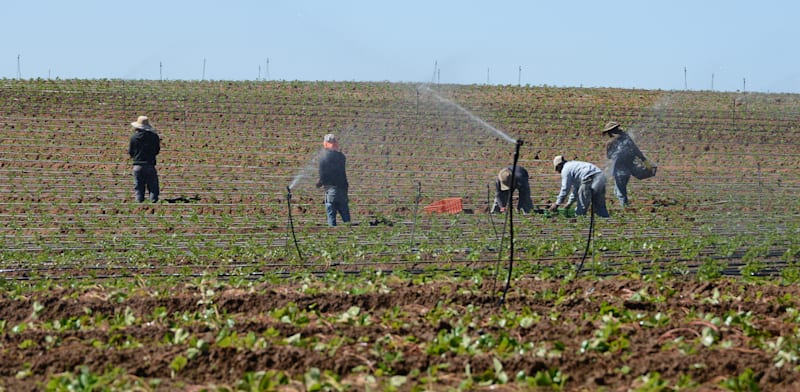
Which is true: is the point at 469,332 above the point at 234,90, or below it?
below

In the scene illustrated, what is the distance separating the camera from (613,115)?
3027 cm

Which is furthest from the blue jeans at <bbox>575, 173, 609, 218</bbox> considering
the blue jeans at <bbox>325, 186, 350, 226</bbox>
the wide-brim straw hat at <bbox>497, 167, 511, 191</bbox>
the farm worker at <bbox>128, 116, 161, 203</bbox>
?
the farm worker at <bbox>128, 116, 161, 203</bbox>

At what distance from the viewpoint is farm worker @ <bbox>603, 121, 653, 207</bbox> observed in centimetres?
1551

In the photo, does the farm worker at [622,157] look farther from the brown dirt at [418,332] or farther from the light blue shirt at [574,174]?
the brown dirt at [418,332]

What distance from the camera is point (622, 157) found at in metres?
15.8

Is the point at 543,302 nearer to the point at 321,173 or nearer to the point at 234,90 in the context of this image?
the point at 321,173

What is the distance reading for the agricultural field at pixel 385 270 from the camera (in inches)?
208

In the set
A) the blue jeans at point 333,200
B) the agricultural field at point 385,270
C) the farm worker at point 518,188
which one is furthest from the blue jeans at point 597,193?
the blue jeans at point 333,200

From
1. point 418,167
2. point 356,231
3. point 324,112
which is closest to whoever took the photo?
point 356,231

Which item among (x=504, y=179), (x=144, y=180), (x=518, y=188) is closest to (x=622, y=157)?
(x=518, y=188)

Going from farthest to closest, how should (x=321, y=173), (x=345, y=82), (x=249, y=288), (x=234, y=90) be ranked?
(x=345, y=82), (x=234, y=90), (x=321, y=173), (x=249, y=288)

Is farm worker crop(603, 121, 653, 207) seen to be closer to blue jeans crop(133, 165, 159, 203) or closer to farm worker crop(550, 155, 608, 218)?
farm worker crop(550, 155, 608, 218)

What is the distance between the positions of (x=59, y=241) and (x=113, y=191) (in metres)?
7.38

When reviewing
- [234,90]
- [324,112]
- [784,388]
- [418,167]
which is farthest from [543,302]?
[234,90]
